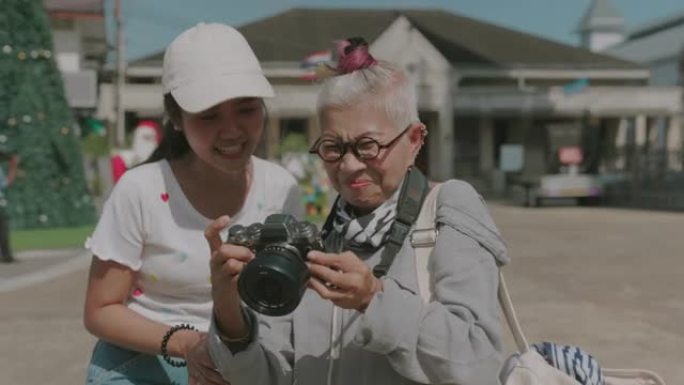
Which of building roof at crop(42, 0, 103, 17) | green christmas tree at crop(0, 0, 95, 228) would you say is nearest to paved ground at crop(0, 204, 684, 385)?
green christmas tree at crop(0, 0, 95, 228)

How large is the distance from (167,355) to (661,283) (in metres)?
8.06

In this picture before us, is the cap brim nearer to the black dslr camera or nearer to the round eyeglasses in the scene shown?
the round eyeglasses

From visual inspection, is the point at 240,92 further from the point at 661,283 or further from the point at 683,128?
the point at 683,128

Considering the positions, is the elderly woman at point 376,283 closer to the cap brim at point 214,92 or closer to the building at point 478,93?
the cap brim at point 214,92

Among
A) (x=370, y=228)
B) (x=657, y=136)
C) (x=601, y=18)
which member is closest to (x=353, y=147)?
(x=370, y=228)

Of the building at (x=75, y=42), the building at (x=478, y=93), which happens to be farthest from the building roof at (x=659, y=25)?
the building at (x=75, y=42)

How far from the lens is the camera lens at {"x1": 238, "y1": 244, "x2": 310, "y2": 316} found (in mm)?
1333

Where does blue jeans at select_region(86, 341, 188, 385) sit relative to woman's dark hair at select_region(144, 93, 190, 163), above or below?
below

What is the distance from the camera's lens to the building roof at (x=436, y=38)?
36.3m

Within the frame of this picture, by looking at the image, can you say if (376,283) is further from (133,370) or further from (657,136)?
(657,136)

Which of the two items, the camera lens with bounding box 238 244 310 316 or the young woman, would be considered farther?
the young woman

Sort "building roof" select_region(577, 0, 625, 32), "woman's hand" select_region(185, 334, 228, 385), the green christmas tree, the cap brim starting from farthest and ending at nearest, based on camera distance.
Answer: "building roof" select_region(577, 0, 625, 32) < the green christmas tree < the cap brim < "woman's hand" select_region(185, 334, 228, 385)

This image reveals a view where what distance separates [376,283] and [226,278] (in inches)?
11.8

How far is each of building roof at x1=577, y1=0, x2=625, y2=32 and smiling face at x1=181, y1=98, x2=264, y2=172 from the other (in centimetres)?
8849
